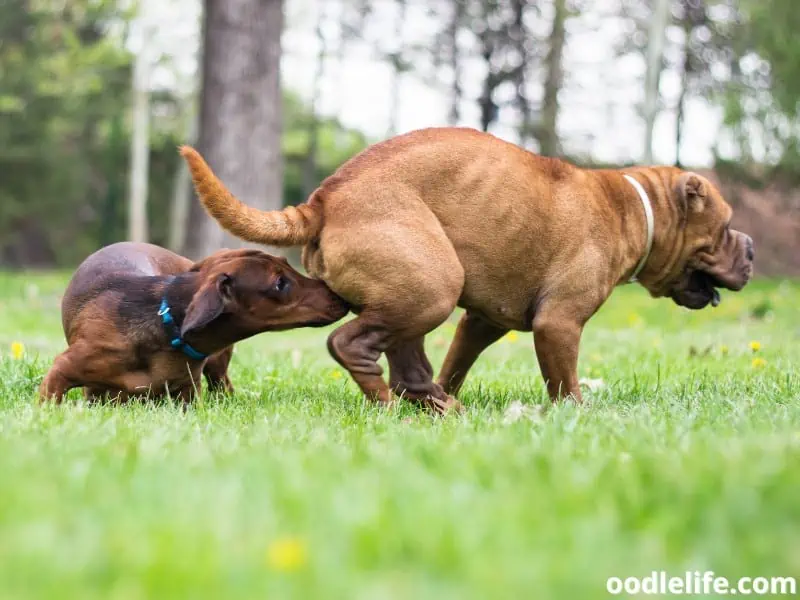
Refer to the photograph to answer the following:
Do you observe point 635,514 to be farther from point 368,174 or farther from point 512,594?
point 368,174

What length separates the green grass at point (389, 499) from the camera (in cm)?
195

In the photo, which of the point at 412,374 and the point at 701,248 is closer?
the point at 412,374

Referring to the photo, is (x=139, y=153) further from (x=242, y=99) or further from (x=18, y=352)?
(x=18, y=352)

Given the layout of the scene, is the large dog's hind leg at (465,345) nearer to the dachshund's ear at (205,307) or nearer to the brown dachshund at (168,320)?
the brown dachshund at (168,320)

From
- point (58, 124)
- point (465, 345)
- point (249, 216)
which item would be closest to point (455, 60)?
point (58, 124)

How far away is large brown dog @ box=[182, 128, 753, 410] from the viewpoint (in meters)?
4.73

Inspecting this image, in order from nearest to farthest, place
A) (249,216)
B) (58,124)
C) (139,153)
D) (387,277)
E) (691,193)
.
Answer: (387,277)
(249,216)
(691,193)
(139,153)
(58,124)

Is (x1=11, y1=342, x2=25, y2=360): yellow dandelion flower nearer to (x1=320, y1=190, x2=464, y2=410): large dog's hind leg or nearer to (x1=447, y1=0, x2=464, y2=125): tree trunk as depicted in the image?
(x1=320, y1=190, x2=464, y2=410): large dog's hind leg

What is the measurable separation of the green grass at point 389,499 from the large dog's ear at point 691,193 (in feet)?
4.68

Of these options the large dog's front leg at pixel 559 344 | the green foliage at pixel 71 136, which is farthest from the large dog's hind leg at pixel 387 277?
the green foliage at pixel 71 136

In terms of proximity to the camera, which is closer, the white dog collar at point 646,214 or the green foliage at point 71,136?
the white dog collar at point 646,214

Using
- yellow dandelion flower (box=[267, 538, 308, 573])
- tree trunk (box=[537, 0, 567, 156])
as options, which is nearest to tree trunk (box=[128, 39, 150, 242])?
tree trunk (box=[537, 0, 567, 156])

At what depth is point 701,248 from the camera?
5785 millimetres

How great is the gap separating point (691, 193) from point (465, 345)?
1558mm
